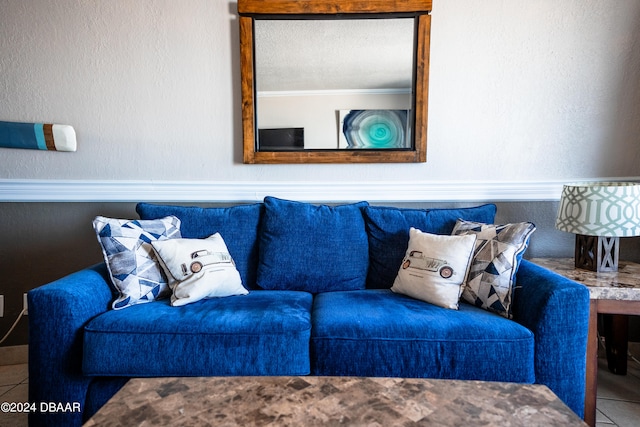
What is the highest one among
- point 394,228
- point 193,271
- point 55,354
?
point 394,228

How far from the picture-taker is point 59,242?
229cm

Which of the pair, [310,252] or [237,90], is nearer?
[310,252]

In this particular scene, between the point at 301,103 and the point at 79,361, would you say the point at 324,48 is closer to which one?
the point at 301,103

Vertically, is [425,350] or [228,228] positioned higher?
[228,228]

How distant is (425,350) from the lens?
1.41 metres

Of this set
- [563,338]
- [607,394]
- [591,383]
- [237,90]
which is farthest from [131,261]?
[607,394]

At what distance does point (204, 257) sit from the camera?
1.75 metres

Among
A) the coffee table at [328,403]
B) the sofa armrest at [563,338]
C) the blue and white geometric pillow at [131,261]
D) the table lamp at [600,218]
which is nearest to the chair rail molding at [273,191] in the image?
the table lamp at [600,218]

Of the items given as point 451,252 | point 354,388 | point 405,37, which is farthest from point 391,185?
point 354,388

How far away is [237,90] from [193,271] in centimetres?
111

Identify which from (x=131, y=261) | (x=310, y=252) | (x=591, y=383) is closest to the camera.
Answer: (x=591, y=383)

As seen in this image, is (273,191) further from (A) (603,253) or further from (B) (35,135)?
(A) (603,253)

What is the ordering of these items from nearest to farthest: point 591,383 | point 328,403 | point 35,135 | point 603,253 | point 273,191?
point 328,403
point 591,383
point 603,253
point 35,135
point 273,191

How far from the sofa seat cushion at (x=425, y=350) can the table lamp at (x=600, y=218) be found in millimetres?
690
